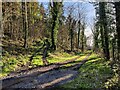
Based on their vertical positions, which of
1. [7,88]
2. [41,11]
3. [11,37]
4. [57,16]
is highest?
[41,11]

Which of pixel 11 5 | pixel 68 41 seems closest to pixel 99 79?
pixel 11 5

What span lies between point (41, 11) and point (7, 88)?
53.6m

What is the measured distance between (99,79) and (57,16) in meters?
28.8

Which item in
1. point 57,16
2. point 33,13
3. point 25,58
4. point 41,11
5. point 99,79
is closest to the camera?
point 99,79

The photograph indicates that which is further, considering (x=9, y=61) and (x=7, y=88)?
(x=9, y=61)

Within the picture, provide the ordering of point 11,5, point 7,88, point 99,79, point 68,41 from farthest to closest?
point 68,41 < point 11,5 < point 99,79 < point 7,88

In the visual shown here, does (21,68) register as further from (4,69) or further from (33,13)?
(33,13)

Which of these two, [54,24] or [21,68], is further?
[54,24]

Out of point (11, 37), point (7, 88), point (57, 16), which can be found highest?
point (57, 16)

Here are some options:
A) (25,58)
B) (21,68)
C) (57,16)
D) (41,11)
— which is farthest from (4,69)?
(41,11)

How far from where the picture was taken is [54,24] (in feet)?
151

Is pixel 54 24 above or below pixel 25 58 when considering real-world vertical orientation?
above

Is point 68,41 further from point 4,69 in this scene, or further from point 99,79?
point 99,79

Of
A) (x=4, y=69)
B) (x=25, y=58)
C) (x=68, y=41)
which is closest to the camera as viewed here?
(x=4, y=69)
